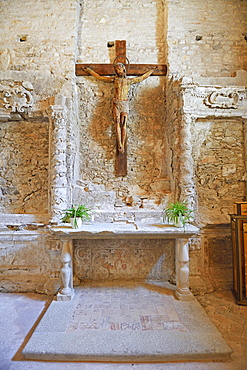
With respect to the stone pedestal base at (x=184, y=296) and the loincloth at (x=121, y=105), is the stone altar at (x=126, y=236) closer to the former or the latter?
the stone pedestal base at (x=184, y=296)

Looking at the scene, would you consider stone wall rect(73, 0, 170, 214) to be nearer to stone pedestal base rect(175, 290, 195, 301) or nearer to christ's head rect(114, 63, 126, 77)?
christ's head rect(114, 63, 126, 77)

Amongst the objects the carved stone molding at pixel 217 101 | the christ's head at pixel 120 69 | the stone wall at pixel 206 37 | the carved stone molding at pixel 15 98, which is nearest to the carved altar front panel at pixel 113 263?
the carved stone molding at pixel 217 101

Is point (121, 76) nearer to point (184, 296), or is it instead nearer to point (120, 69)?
point (120, 69)

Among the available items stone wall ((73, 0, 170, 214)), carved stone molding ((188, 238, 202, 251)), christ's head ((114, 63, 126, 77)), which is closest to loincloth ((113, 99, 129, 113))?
stone wall ((73, 0, 170, 214))

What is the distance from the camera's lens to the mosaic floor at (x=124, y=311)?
3123 mm

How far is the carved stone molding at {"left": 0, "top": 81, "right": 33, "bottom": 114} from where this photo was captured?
4.59 m

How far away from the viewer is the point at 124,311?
3469 millimetres

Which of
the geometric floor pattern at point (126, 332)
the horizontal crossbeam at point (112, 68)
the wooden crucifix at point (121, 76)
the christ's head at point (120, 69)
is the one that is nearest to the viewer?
the geometric floor pattern at point (126, 332)

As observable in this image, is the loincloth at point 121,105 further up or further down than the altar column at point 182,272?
further up

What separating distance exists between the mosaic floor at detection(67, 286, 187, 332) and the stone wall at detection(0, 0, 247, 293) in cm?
92

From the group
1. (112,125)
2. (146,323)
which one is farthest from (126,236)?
(112,125)

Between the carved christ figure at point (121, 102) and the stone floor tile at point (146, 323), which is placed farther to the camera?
the carved christ figure at point (121, 102)

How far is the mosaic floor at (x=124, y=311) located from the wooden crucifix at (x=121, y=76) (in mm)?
2440

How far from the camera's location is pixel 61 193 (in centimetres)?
446
